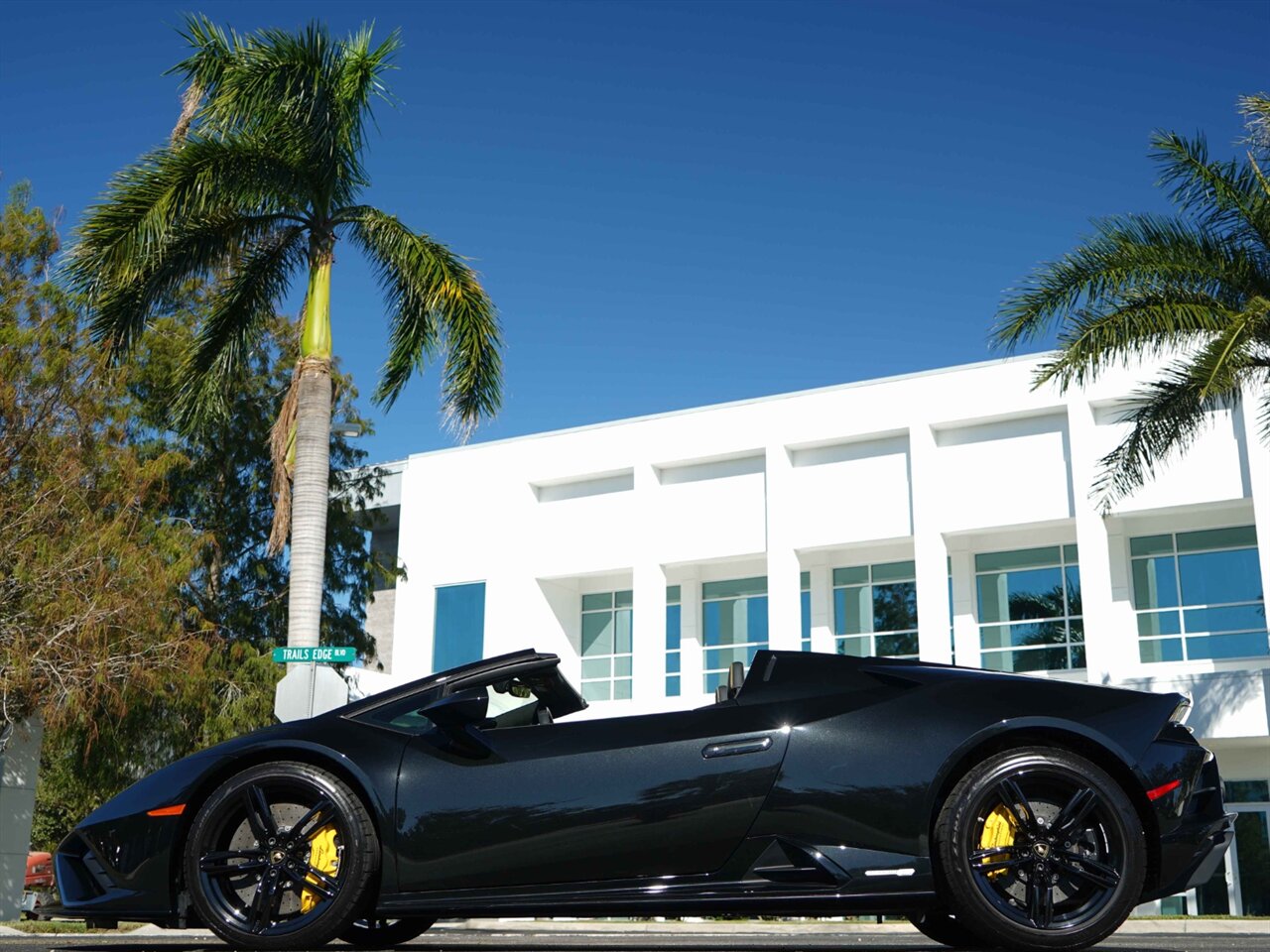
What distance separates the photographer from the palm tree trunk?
1505cm

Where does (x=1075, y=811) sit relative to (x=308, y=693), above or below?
below

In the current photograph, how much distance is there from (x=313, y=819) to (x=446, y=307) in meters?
12.6

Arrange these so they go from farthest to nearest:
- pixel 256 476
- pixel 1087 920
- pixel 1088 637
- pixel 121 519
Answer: pixel 256 476 → pixel 1088 637 → pixel 121 519 → pixel 1087 920

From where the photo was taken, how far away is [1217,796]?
4.17 m

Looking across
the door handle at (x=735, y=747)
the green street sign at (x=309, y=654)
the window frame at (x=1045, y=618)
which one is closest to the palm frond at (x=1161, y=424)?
the window frame at (x=1045, y=618)

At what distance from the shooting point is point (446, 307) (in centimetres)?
1634

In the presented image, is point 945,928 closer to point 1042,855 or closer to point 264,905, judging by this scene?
point 1042,855

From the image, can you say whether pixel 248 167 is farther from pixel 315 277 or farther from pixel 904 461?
pixel 904 461

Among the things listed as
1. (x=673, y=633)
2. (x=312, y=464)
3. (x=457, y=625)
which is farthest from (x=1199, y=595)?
(x=312, y=464)

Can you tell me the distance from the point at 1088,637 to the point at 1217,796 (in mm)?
21488

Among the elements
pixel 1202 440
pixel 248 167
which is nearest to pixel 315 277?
pixel 248 167

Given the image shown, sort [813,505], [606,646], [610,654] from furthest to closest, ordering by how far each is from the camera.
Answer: [606,646] → [610,654] → [813,505]

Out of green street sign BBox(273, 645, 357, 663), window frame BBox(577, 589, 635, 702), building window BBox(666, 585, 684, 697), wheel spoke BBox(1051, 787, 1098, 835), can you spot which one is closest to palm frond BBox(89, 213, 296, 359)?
green street sign BBox(273, 645, 357, 663)

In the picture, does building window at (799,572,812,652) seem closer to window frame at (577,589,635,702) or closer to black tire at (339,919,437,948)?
window frame at (577,589,635,702)
